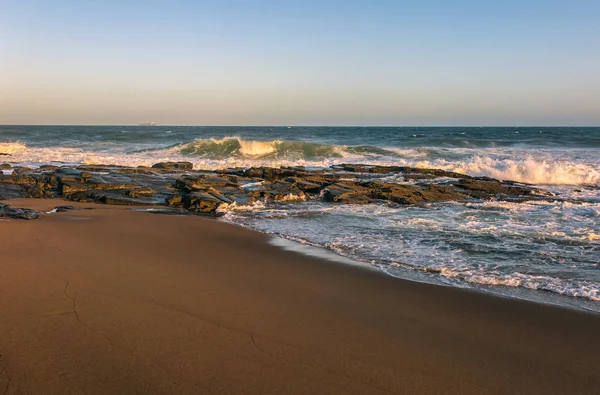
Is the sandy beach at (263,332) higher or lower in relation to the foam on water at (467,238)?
higher

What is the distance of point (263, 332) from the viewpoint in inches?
156

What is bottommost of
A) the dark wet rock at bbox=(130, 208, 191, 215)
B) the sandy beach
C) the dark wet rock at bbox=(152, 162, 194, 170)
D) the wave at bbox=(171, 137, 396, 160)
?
the dark wet rock at bbox=(130, 208, 191, 215)

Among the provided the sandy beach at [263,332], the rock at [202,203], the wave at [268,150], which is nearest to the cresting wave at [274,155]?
the wave at [268,150]

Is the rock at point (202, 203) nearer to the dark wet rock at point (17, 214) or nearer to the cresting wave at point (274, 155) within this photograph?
the dark wet rock at point (17, 214)

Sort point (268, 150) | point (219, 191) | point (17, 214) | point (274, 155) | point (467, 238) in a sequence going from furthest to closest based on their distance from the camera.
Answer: point (268, 150) < point (274, 155) < point (219, 191) < point (17, 214) < point (467, 238)

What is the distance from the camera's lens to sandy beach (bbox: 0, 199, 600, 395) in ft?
10.4

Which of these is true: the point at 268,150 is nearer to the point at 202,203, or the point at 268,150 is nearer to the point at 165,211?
the point at 202,203

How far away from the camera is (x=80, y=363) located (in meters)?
3.27

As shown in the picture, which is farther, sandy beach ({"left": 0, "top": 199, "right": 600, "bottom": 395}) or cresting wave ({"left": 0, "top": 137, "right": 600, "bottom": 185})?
A: cresting wave ({"left": 0, "top": 137, "right": 600, "bottom": 185})

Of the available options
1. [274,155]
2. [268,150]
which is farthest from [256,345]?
[268,150]

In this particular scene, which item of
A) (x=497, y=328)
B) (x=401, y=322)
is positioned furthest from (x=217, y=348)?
(x=497, y=328)

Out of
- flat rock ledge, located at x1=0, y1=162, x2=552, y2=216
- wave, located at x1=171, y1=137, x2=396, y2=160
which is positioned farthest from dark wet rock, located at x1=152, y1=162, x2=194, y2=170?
wave, located at x1=171, y1=137, x2=396, y2=160

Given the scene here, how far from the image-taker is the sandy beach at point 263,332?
3162mm

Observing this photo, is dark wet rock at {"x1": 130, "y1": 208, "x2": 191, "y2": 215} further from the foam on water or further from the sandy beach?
the sandy beach
